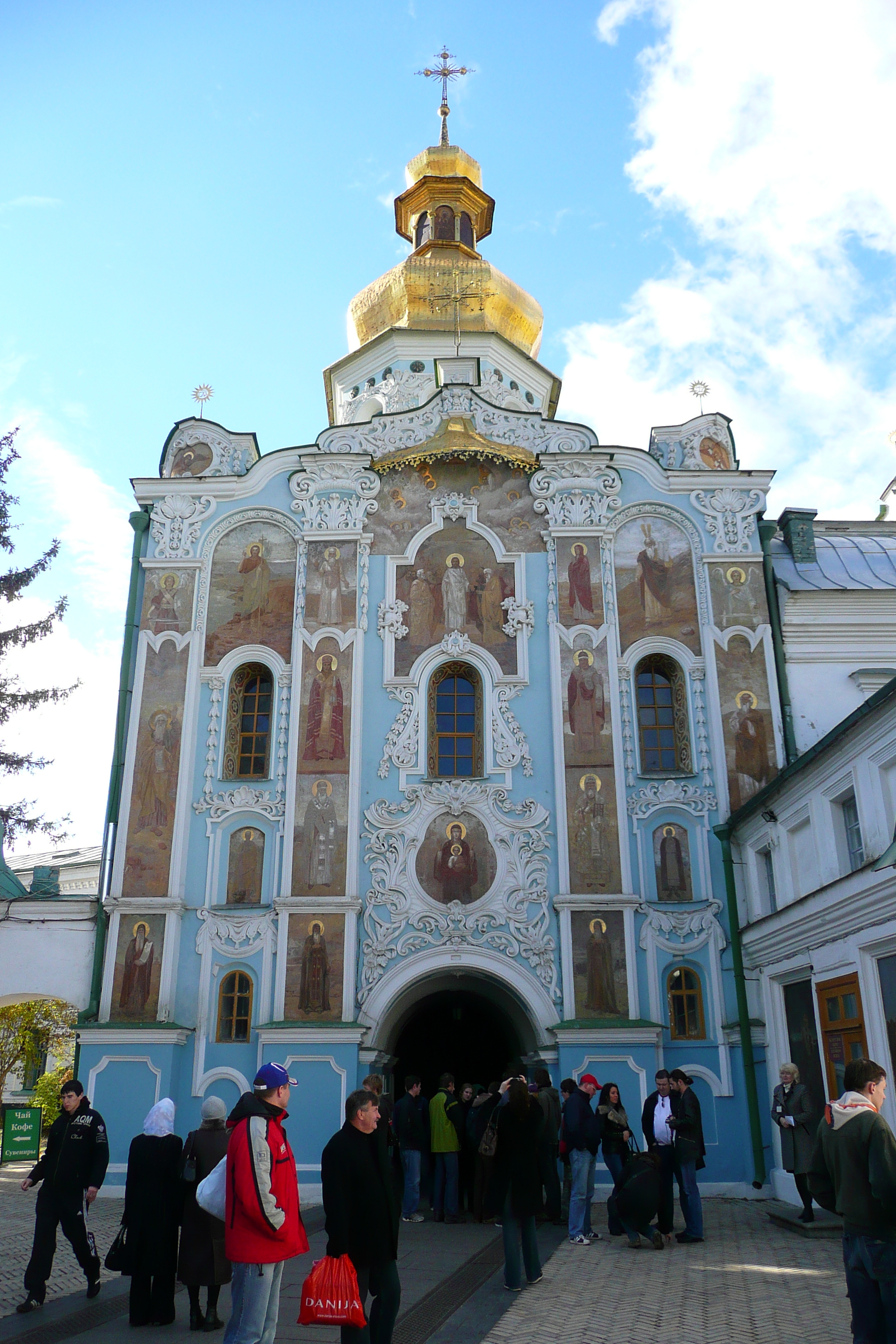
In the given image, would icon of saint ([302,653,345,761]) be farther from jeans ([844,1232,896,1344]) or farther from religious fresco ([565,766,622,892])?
jeans ([844,1232,896,1344])

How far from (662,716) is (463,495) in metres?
4.70

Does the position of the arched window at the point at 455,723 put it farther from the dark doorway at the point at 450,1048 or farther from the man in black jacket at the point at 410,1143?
the dark doorway at the point at 450,1048

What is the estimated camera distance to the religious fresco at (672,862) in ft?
49.7

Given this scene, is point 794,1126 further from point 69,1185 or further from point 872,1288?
point 69,1185

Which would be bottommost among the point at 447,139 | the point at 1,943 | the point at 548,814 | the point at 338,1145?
the point at 338,1145

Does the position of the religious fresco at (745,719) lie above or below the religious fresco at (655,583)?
below

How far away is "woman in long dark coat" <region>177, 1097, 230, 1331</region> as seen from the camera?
6824 millimetres

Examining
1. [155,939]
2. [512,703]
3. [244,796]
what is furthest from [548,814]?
[155,939]

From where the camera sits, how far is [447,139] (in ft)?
93.9

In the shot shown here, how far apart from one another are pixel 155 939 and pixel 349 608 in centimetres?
556

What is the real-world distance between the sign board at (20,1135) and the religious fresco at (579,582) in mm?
11474

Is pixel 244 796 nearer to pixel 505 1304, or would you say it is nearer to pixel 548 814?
pixel 548 814

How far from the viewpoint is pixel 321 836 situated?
15.4 metres

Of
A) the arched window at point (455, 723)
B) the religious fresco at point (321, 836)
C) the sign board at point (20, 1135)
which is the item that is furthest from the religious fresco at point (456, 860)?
the sign board at point (20, 1135)
